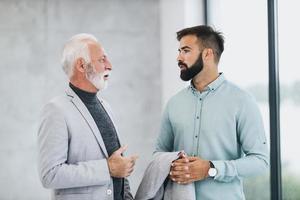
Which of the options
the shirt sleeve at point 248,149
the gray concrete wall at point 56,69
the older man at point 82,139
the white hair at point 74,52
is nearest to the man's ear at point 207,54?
the shirt sleeve at point 248,149

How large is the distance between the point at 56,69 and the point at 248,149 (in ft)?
7.91

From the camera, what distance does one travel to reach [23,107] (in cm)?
405

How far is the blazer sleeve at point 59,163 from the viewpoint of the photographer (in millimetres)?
1854

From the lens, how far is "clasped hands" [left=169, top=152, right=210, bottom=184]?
79.6 inches

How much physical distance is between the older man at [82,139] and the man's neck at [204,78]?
1.57 ft

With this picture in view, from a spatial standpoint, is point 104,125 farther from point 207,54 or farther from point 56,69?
point 56,69

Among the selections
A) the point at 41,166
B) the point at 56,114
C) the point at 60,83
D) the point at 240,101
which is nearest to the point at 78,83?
the point at 56,114

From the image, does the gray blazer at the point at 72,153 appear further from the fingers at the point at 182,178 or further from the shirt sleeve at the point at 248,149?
the shirt sleeve at the point at 248,149

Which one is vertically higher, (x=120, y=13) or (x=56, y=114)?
(x=120, y=13)

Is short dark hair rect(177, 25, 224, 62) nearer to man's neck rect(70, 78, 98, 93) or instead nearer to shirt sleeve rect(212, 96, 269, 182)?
shirt sleeve rect(212, 96, 269, 182)

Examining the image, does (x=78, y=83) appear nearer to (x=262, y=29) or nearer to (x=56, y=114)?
(x=56, y=114)

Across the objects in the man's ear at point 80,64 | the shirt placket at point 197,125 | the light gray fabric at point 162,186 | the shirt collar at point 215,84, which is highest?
the man's ear at point 80,64

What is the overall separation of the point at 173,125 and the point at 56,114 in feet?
2.13

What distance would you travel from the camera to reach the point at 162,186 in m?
2.08
